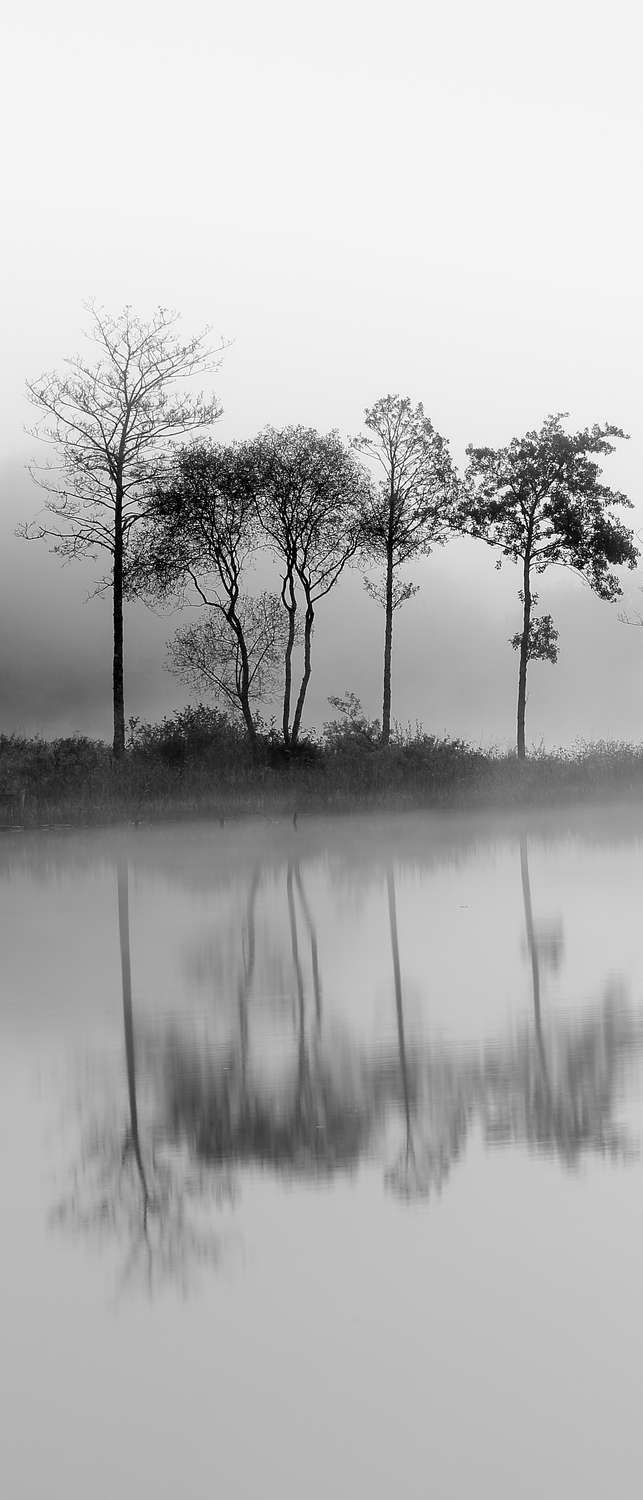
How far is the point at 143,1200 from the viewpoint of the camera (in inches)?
206

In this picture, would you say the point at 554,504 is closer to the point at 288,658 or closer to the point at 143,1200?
the point at 288,658

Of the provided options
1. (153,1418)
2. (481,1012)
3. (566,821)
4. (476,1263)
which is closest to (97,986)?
(481,1012)

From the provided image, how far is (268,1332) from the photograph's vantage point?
3.97 meters

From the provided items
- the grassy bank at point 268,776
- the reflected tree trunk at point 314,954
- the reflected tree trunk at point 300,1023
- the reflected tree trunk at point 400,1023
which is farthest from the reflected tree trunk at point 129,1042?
the grassy bank at point 268,776

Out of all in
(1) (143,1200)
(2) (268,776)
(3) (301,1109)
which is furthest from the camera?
(2) (268,776)

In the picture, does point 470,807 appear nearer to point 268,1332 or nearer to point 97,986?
point 97,986

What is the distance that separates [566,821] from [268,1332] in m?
29.1

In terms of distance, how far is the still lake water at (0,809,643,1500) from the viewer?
3385 millimetres

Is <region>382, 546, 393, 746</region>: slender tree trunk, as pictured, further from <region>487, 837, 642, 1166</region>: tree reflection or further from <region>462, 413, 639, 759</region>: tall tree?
<region>487, 837, 642, 1166</region>: tree reflection

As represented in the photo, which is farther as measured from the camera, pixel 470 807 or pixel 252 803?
pixel 470 807

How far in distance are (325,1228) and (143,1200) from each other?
2.66 feet

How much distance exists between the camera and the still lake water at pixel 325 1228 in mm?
3385

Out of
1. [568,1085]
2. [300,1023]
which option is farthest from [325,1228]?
[300,1023]

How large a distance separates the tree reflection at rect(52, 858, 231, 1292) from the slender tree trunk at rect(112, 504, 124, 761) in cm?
3435
